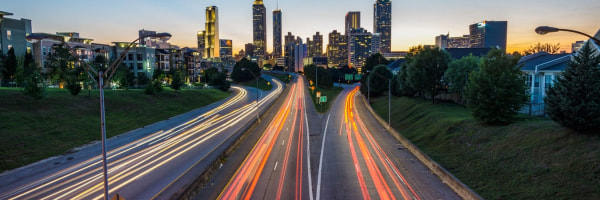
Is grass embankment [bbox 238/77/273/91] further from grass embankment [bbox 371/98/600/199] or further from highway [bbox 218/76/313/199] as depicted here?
grass embankment [bbox 371/98/600/199]

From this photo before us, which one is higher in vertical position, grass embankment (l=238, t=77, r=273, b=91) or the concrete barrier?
grass embankment (l=238, t=77, r=273, b=91)

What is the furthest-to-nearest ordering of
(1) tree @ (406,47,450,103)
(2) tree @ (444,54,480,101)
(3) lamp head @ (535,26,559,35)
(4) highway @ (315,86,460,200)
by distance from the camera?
(1) tree @ (406,47,450,103)
(2) tree @ (444,54,480,101)
(4) highway @ (315,86,460,200)
(3) lamp head @ (535,26,559,35)

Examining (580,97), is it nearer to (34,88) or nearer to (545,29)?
(545,29)

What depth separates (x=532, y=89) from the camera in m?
44.9

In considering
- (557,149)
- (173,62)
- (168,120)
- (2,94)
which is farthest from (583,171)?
(173,62)

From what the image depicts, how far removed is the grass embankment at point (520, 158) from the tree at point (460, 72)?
56.5ft

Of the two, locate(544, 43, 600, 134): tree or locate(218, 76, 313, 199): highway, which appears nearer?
locate(218, 76, 313, 199): highway

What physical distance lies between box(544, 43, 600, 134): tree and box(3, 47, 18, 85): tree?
7787cm

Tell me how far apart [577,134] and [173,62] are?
12086cm

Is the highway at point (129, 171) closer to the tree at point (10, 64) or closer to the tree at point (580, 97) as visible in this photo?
the tree at point (580, 97)

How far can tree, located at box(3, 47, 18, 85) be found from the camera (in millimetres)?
61531

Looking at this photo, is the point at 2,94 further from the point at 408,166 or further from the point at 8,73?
the point at 408,166

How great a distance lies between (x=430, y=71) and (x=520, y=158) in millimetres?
36783

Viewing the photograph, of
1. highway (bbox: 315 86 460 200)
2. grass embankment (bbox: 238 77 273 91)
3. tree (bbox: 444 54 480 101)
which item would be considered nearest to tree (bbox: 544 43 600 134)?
highway (bbox: 315 86 460 200)
